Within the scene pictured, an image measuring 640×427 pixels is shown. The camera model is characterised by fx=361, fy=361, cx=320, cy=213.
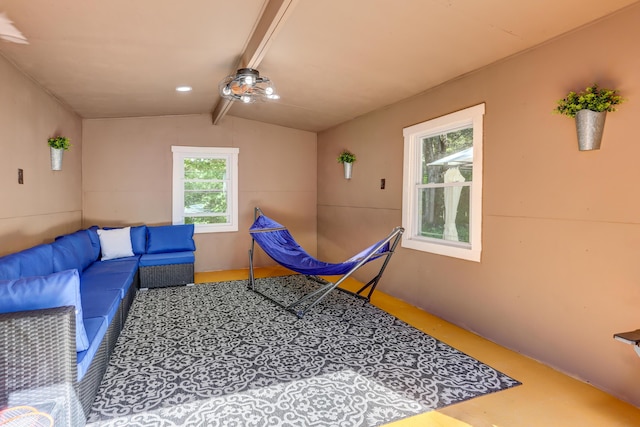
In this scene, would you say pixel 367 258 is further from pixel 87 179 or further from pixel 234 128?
pixel 87 179

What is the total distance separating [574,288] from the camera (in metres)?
2.58

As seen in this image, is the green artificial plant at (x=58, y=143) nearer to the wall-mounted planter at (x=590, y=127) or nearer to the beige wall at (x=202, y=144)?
the beige wall at (x=202, y=144)

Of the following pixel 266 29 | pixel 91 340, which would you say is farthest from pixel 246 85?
pixel 91 340

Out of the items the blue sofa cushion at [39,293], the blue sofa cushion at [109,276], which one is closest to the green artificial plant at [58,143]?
the blue sofa cushion at [109,276]

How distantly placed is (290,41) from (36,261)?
273cm

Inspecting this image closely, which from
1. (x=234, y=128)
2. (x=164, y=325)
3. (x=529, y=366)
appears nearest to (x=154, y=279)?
(x=164, y=325)

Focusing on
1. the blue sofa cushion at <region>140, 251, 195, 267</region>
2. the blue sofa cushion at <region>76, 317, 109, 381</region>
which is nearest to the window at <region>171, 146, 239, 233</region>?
the blue sofa cushion at <region>140, 251, 195, 267</region>

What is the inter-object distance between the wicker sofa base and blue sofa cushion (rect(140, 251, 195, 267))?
4 cm

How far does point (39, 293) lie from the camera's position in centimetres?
177

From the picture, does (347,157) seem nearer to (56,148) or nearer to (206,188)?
(206,188)

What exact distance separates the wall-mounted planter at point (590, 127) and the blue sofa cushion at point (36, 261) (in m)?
4.01

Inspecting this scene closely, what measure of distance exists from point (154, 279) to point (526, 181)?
448cm

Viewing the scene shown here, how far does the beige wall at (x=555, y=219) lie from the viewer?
2.29 meters

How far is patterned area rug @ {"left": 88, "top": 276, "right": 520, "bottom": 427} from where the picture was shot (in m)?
2.11
